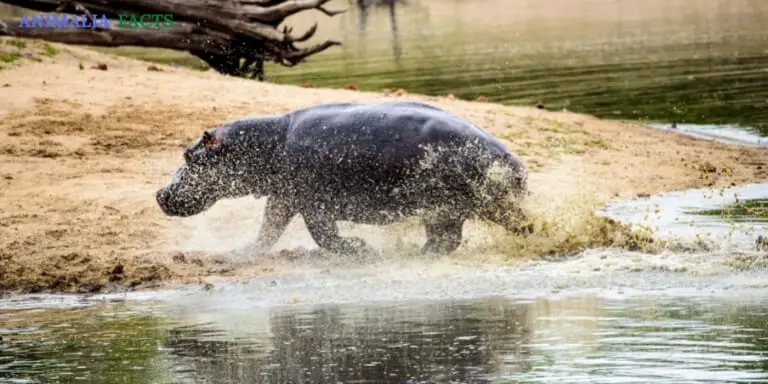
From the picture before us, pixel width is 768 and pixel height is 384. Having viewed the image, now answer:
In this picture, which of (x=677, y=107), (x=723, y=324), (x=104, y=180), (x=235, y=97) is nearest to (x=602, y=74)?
(x=677, y=107)

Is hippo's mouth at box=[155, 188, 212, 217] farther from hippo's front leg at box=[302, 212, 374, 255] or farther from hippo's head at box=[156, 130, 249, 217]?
hippo's front leg at box=[302, 212, 374, 255]

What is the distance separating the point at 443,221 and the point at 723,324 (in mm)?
2936

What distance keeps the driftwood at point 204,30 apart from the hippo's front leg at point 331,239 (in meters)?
8.61

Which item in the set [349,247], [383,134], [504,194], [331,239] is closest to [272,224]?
[331,239]

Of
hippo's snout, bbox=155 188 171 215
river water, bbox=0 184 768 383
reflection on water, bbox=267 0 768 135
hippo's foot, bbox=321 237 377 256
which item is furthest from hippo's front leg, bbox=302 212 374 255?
reflection on water, bbox=267 0 768 135

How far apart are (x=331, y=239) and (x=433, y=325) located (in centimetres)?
247

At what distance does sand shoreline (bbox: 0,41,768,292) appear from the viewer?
31.2ft

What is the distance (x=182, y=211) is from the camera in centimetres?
1014

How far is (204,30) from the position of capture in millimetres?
18391

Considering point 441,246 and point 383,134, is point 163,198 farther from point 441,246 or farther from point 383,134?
point 441,246

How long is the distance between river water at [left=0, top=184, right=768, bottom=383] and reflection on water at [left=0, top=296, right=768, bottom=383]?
0.01 m

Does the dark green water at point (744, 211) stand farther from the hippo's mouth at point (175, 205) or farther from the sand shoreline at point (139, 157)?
the hippo's mouth at point (175, 205)

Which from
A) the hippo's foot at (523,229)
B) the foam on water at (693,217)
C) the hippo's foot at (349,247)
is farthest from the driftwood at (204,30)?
the hippo's foot at (523,229)

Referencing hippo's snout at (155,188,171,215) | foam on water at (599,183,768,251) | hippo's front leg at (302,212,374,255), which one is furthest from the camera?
hippo's snout at (155,188,171,215)
